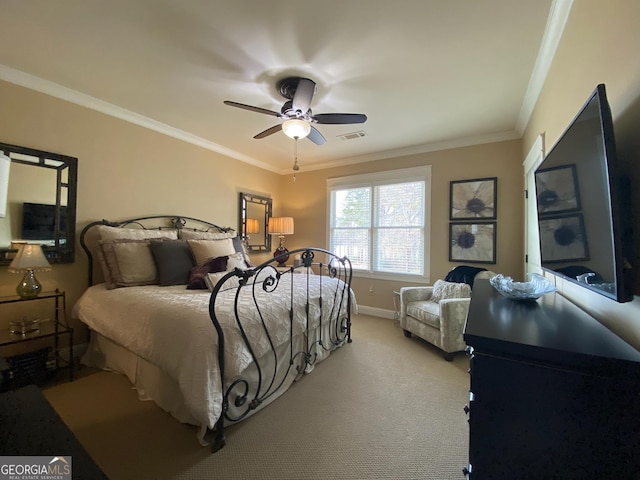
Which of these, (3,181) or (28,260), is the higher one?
(3,181)

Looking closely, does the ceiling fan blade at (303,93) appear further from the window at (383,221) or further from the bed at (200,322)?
the window at (383,221)

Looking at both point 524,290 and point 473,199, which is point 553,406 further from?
point 473,199

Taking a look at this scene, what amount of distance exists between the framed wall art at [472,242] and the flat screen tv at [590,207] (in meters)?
2.23

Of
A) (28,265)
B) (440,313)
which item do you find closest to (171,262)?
(28,265)

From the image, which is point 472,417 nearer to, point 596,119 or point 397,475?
point 397,475

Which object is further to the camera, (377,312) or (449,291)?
(377,312)

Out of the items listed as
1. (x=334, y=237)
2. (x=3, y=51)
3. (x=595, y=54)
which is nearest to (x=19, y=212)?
(x=3, y=51)

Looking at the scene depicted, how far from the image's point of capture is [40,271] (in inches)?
97.0

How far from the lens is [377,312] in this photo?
430 cm

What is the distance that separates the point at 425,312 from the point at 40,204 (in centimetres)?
404

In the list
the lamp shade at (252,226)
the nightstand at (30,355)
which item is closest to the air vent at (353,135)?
the lamp shade at (252,226)

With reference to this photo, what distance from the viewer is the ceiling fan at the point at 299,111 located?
87.9 inches

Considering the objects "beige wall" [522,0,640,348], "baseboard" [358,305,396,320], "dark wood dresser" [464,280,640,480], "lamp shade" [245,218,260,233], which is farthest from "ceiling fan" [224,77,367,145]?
"baseboard" [358,305,396,320]

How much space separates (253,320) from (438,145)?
3.56 metres
